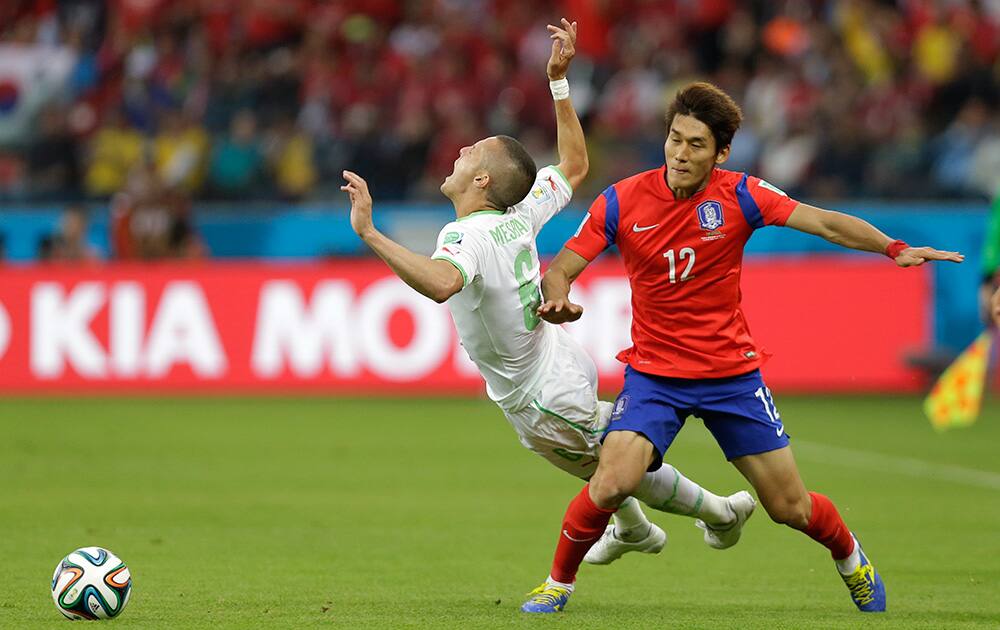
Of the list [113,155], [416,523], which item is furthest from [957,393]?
[113,155]

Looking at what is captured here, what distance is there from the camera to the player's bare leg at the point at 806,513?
6.70m

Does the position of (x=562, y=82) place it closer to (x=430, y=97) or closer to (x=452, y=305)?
(x=452, y=305)

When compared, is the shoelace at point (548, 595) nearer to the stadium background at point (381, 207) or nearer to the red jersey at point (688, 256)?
the red jersey at point (688, 256)

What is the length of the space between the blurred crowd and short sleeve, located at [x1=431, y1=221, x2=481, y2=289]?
12.4 m

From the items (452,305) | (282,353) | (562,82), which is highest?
(562,82)

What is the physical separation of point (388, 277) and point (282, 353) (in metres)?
1.46

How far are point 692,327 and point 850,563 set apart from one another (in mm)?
1230

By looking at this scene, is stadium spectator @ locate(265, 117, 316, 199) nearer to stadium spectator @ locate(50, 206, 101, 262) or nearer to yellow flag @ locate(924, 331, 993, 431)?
stadium spectator @ locate(50, 206, 101, 262)

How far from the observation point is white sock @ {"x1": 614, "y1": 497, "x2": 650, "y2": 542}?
7.26m

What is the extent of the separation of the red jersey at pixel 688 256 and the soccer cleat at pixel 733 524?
0.78 metres

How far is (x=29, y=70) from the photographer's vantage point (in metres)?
20.8

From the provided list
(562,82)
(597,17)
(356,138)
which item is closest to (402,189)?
(356,138)

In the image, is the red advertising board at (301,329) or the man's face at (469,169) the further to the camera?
the red advertising board at (301,329)

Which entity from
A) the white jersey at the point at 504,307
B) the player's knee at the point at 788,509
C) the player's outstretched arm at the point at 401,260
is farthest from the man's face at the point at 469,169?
the player's knee at the point at 788,509
